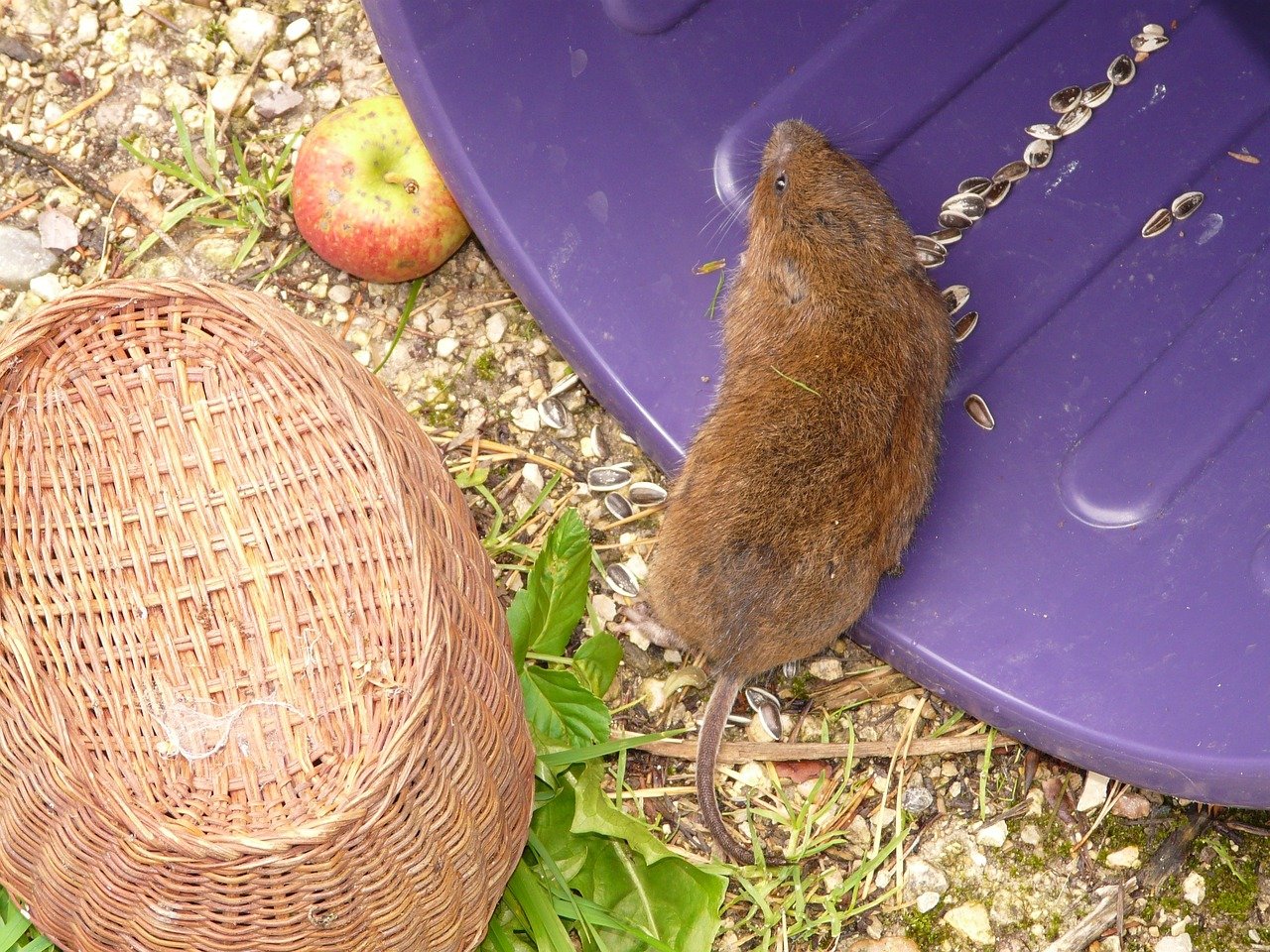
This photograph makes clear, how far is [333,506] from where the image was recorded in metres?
2.16

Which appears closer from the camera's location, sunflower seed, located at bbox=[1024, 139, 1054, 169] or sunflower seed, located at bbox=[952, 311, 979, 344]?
sunflower seed, located at bbox=[952, 311, 979, 344]

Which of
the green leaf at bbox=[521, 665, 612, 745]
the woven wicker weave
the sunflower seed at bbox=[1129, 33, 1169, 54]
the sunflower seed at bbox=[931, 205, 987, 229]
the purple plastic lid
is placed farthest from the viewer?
the sunflower seed at bbox=[1129, 33, 1169, 54]

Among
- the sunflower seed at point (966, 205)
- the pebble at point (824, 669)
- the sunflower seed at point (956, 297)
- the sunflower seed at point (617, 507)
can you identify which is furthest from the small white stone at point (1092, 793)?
the sunflower seed at point (966, 205)

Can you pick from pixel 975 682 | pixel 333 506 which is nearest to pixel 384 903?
pixel 333 506

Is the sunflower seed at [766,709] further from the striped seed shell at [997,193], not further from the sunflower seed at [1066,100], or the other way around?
the sunflower seed at [1066,100]

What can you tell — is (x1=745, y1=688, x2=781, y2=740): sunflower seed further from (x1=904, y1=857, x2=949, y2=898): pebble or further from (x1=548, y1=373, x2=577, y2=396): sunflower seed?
(x1=548, y1=373, x2=577, y2=396): sunflower seed

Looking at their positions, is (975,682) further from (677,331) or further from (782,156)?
(782,156)

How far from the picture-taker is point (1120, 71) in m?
3.42

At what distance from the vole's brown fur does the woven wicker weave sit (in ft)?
2.37

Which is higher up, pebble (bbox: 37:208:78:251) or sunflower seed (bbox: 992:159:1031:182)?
sunflower seed (bbox: 992:159:1031:182)

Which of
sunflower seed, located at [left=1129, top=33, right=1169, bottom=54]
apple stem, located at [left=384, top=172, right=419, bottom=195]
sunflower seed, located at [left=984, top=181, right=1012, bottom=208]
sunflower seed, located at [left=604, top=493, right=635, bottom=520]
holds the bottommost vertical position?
sunflower seed, located at [left=604, top=493, right=635, bottom=520]

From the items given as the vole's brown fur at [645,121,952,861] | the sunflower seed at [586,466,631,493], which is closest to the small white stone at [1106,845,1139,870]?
the vole's brown fur at [645,121,952,861]

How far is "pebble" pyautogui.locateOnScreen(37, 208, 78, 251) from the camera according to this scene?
3.31 meters

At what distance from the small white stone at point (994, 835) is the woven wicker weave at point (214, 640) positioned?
5.25ft
